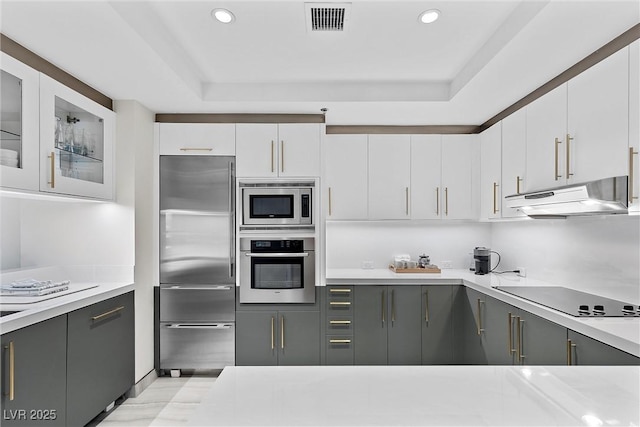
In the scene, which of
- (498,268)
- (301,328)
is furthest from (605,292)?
(301,328)

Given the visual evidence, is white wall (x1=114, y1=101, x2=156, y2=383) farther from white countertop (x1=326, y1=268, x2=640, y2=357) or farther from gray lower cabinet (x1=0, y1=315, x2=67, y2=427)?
white countertop (x1=326, y1=268, x2=640, y2=357)

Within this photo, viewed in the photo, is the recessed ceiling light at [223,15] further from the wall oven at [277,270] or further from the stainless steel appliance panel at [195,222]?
the wall oven at [277,270]

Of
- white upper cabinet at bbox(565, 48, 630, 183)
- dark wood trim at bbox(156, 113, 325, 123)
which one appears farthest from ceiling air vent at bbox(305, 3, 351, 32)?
white upper cabinet at bbox(565, 48, 630, 183)

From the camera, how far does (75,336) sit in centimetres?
224

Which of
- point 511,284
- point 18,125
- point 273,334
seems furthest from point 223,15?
point 511,284

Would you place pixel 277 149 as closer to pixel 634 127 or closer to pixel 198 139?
pixel 198 139

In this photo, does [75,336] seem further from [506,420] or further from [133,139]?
[506,420]

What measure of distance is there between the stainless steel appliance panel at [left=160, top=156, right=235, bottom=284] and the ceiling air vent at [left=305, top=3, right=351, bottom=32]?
5.38ft

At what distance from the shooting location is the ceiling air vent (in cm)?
197

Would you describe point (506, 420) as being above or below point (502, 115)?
below

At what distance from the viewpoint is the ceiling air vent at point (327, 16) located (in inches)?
77.7

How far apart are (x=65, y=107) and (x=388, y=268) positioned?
10.00ft

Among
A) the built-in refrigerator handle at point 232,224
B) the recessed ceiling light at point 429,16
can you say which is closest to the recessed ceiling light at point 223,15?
the recessed ceiling light at point 429,16

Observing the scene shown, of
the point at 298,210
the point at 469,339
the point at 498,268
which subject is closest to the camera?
the point at 469,339
